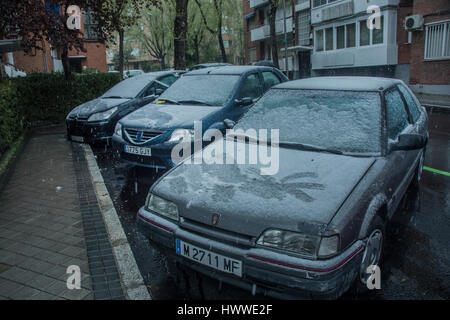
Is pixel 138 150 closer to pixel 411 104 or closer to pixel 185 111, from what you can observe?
pixel 185 111

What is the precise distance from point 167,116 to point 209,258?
384 cm

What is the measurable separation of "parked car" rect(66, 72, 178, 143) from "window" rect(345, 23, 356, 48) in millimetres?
21662

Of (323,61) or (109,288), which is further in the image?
(323,61)

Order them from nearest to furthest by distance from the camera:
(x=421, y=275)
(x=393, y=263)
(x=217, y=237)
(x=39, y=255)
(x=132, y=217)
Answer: (x=217, y=237) < (x=421, y=275) < (x=393, y=263) < (x=39, y=255) < (x=132, y=217)

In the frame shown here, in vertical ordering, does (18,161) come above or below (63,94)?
below

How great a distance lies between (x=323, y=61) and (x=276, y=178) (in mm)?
29087

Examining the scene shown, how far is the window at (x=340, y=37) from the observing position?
1102 inches

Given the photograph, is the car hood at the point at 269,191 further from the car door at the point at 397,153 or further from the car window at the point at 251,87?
the car window at the point at 251,87

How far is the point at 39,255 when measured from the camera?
3.75 metres

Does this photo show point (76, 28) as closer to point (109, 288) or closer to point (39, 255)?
point (39, 255)

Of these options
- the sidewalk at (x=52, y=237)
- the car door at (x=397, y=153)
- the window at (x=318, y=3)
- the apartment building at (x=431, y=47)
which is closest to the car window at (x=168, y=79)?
the sidewalk at (x=52, y=237)

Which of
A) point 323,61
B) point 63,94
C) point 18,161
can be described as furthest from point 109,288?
point 323,61

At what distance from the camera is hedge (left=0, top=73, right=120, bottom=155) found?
34.3 feet

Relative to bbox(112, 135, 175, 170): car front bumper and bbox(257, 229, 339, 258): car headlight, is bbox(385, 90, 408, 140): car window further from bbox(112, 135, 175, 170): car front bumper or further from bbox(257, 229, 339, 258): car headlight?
bbox(112, 135, 175, 170): car front bumper
